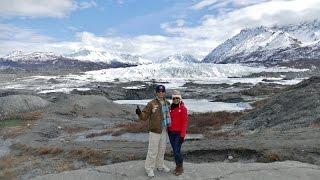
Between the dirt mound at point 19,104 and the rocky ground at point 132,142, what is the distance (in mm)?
116

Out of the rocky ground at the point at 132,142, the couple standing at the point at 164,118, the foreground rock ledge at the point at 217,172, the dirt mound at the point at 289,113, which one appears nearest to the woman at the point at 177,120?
the couple standing at the point at 164,118

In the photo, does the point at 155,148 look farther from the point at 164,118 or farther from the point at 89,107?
the point at 89,107

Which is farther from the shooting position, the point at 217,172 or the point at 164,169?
the point at 217,172

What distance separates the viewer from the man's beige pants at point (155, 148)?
14164 millimetres

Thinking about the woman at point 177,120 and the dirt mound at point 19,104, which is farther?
the dirt mound at point 19,104

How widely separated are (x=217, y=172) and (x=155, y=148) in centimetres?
230

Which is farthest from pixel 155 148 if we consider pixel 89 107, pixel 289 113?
pixel 89 107

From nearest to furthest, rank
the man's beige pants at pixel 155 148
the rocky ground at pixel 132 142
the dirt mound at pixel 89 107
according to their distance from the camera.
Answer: the man's beige pants at pixel 155 148 → the rocky ground at pixel 132 142 → the dirt mound at pixel 89 107

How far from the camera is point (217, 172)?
49.2 ft

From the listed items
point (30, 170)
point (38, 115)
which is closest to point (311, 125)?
point (30, 170)

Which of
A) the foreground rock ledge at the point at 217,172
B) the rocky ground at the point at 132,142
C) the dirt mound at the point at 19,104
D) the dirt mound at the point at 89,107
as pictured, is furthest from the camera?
the dirt mound at the point at 89,107

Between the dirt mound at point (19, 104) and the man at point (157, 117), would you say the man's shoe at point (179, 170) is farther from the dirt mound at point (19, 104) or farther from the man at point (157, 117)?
the dirt mound at point (19, 104)

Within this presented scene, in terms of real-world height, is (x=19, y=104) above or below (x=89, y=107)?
Result: above

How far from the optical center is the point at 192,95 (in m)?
87.4
